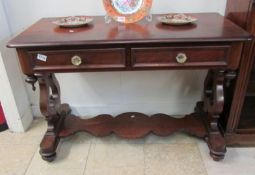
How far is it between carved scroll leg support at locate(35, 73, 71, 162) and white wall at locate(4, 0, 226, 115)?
0.21m

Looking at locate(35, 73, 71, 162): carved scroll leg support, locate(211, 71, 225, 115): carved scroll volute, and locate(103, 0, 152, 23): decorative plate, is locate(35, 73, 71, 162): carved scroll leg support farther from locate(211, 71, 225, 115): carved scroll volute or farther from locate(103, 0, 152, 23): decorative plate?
locate(211, 71, 225, 115): carved scroll volute

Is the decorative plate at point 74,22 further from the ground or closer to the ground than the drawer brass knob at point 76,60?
further from the ground

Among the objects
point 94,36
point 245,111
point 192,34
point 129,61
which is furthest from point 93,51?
point 245,111

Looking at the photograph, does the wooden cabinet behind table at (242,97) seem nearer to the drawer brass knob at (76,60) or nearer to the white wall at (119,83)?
the white wall at (119,83)

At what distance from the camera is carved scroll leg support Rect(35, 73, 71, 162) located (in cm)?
126

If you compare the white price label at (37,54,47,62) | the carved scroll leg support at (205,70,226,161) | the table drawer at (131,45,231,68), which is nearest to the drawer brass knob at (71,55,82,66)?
the white price label at (37,54,47,62)

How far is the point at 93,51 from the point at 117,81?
58 centimetres

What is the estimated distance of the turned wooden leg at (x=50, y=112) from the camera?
1249 mm

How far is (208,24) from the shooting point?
46.6 inches

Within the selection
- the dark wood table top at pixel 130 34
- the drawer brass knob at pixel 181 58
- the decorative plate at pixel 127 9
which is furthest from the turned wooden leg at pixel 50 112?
the drawer brass knob at pixel 181 58

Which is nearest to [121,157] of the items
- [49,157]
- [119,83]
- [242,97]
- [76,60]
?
[49,157]

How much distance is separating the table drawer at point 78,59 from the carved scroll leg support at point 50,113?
0.34ft

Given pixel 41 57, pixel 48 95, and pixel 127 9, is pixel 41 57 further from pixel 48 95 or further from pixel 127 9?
pixel 127 9

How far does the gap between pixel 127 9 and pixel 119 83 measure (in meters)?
0.57
